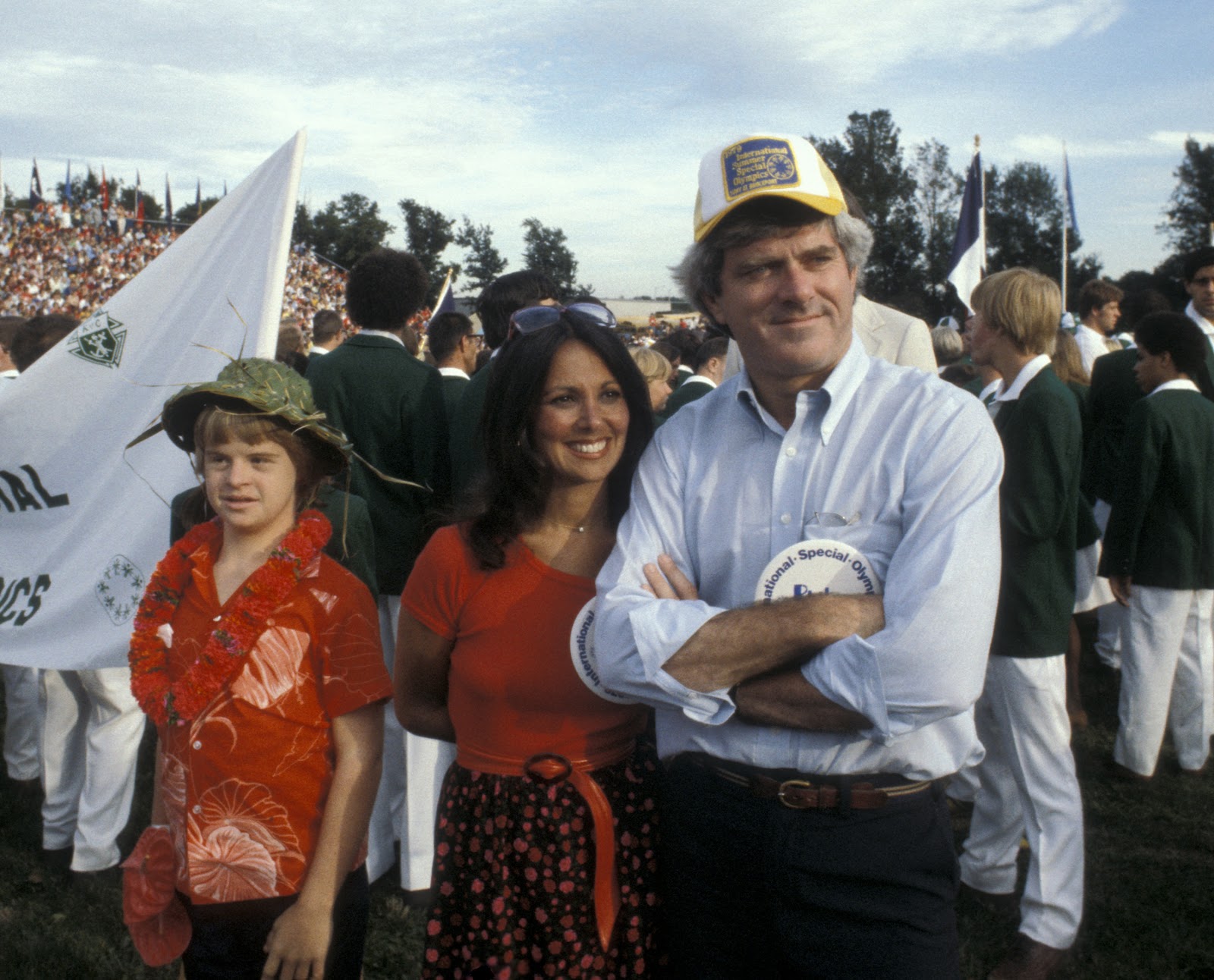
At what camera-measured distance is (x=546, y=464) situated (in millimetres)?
Result: 2305

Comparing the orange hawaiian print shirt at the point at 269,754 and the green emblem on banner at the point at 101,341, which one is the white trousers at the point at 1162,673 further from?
the green emblem on banner at the point at 101,341

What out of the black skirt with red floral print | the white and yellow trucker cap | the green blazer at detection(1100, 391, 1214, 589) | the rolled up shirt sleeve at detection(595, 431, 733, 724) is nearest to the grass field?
the green blazer at detection(1100, 391, 1214, 589)

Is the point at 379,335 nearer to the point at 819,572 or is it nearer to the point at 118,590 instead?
the point at 118,590

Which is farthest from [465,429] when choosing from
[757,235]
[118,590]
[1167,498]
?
[1167,498]

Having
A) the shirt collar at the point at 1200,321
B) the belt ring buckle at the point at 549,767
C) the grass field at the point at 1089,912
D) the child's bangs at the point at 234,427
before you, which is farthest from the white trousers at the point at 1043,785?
the shirt collar at the point at 1200,321

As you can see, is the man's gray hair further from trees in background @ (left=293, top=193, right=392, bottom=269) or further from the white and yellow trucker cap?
trees in background @ (left=293, top=193, right=392, bottom=269)

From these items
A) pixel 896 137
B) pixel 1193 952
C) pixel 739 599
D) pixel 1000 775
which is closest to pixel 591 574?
pixel 739 599

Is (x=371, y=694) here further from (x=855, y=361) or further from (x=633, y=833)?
(x=855, y=361)

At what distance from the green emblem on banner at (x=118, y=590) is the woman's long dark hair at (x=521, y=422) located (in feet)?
5.48

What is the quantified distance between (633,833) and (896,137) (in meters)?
74.8

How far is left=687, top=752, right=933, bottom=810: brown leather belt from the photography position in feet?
5.94

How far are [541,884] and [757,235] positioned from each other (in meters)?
1.41

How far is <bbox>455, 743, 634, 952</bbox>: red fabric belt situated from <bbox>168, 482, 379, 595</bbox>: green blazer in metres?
0.83

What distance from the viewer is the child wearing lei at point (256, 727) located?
2.20m
